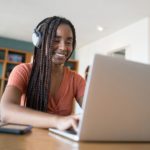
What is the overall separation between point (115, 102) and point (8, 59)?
4.80 meters

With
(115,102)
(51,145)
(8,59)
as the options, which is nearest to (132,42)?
(8,59)

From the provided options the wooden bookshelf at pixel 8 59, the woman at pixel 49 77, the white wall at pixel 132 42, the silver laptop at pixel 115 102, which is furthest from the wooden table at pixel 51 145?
the wooden bookshelf at pixel 8 59

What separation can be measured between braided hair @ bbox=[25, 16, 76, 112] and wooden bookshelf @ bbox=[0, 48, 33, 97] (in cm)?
402

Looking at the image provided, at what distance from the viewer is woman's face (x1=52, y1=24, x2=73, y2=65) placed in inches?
49.4

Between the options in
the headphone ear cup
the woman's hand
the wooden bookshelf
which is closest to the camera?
the woman's hand

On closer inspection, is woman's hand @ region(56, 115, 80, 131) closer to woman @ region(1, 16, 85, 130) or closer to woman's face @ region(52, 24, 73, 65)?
woman @ region(1, 16, 85, 130)

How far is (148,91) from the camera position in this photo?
26.9 inches

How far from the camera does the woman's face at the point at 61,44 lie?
125cm

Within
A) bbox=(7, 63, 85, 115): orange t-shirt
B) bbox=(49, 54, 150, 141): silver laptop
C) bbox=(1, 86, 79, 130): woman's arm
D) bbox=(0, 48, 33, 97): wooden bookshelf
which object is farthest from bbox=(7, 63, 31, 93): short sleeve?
bbox=(0, 48, 33, 97): wooden bookshelf

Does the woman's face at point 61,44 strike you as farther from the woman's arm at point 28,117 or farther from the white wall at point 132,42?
the white wall at point 132,42

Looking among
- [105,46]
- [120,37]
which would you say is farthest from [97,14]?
[105,46]

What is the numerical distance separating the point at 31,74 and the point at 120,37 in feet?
10.4

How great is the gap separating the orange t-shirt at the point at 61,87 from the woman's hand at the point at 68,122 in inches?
14.7

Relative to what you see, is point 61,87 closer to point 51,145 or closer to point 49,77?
point 49,77
